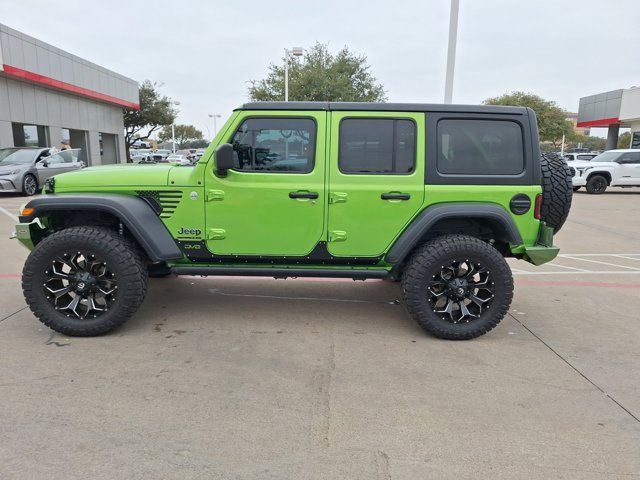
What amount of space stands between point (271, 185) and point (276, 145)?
0.34 metres

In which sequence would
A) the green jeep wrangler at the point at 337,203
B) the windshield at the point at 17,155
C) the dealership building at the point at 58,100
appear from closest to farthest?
the green jeep wrangler at the point at 337,203 < the windshield at the point at 17,155 < the dealership building at the point at 58,100

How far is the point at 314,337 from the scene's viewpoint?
4.13m

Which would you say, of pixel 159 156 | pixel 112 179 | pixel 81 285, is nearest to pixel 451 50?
pixel 112 179

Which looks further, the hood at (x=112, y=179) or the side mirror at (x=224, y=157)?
the hood at (x=112, y=179)

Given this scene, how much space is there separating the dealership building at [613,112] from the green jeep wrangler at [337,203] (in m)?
31.9

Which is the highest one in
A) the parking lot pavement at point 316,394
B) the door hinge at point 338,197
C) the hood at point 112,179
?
the hood at point 112,179

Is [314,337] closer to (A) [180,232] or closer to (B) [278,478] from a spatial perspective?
(A) [180,232]

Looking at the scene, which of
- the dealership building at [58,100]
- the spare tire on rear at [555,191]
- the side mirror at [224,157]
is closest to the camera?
the side mirror at [224,157]

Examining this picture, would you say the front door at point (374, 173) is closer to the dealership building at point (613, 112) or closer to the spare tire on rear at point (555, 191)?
the spare tire on rear at point (555, 191)

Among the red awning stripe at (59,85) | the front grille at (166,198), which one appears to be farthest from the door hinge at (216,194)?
the red awning stripe at (59,85)

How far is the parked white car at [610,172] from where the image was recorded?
58.1ft

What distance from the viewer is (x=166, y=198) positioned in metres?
4.03

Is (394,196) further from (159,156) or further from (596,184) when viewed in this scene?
(159,156)

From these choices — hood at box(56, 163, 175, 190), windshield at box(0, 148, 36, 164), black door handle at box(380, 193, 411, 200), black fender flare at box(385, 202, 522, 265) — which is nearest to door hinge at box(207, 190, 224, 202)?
hood at box(56, 163, 175, 190)
